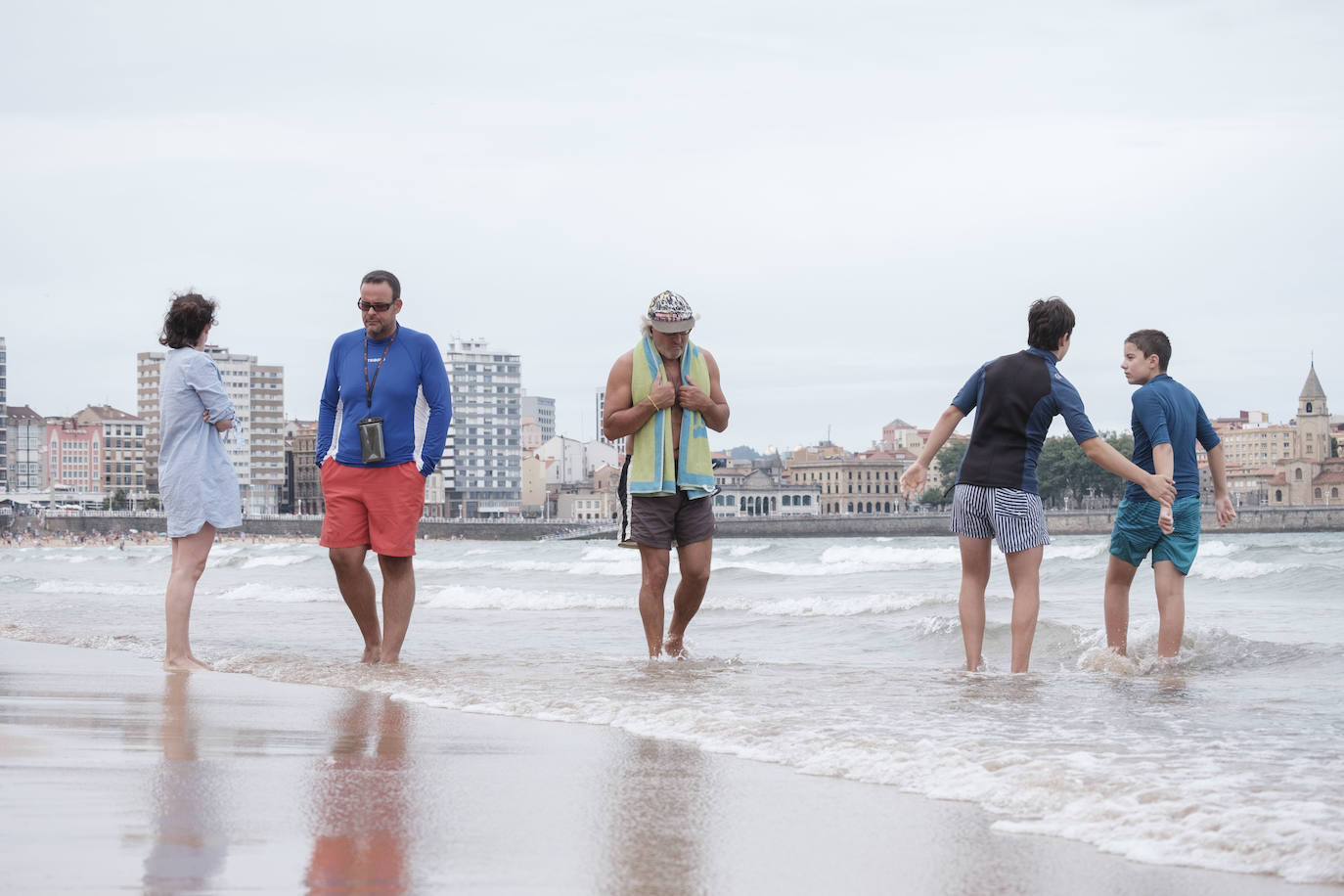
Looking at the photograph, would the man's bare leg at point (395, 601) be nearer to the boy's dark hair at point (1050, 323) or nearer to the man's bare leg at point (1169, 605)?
the boy's dark hair at point (1050, 323)

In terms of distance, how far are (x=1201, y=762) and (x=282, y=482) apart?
167 meters

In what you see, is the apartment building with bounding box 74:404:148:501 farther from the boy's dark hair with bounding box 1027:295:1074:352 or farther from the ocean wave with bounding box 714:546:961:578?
the boy's dark hair with bounding box 1027:295:1074:352

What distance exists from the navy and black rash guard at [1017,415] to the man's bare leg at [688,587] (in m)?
1.13

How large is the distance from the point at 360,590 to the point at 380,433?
0.72 metres

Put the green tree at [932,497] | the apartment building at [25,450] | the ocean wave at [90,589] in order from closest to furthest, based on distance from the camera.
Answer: the ocean wave at [90,589]
the green tree at [932,497]
the apartment building at [25,450]

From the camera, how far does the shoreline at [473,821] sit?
216 centimetres

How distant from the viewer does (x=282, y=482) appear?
164 metres

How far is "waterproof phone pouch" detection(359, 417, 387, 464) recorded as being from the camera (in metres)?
5.67

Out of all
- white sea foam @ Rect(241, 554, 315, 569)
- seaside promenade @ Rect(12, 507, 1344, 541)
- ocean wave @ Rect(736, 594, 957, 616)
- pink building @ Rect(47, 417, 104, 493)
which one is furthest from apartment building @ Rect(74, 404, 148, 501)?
ocean wave @ Rect(736, 594, 957, 616)

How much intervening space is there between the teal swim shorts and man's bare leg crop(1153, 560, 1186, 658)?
0.13 ft

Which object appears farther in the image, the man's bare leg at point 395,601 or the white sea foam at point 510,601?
the white sea foam at point 510,601

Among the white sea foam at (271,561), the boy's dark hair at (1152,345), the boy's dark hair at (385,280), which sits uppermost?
the boy's dark hair at (385,280)

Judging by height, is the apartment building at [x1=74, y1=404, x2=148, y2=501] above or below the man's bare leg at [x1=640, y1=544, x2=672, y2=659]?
above

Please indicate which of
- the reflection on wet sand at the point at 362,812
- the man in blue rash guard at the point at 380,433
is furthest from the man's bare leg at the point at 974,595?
the reflection on wet sand at the point at 362,812
